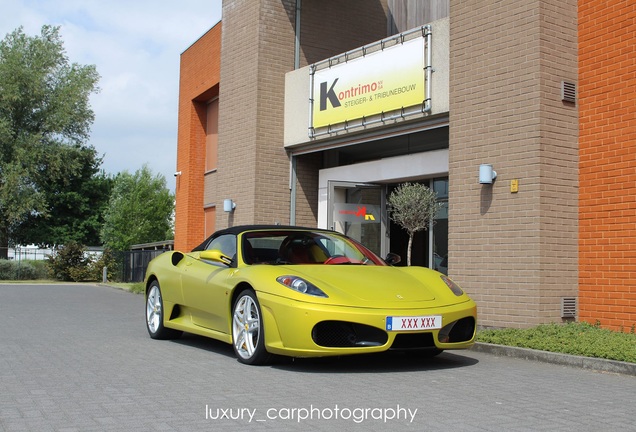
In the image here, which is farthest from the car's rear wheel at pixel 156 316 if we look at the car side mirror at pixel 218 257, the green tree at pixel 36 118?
the green tree at pixel 36 118

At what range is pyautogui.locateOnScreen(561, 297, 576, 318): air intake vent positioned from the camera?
34.2 feet

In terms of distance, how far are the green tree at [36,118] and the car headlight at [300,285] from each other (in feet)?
132

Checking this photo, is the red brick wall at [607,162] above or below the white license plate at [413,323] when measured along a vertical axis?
above

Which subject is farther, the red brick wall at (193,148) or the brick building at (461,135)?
the red brick wall at (193,148)

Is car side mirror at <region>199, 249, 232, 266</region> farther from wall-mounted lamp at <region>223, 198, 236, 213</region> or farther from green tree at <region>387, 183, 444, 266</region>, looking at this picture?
wall-mounted lamp at <region>223, 198, 236, 213</region>

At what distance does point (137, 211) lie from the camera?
220ft

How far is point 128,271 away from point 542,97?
82.7ft

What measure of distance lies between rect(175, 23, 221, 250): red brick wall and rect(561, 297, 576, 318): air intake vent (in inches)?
556

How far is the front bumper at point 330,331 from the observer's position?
22.0 feet

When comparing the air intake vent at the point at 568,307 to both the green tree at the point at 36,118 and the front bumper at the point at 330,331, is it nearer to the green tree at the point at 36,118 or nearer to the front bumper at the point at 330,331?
the front bumper at the point at 330,331

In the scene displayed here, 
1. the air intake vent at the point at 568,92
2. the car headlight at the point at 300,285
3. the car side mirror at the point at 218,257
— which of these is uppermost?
the air intake vent at the point at 568,92

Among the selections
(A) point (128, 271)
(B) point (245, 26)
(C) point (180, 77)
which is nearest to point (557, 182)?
(B) point (245, 26)

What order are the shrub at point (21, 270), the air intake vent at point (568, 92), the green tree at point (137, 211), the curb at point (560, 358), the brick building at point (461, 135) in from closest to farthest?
the curb at point (560, 358) → the brick building at point (461, 135) → the air intake vent at point (568, 92) → the shrub at point (21, 270) → the green tree at point (137, 211)

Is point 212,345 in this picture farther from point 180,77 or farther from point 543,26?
point 180,77
